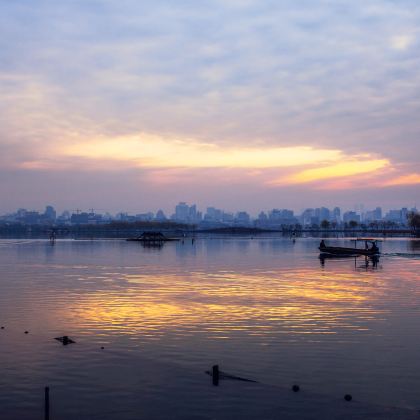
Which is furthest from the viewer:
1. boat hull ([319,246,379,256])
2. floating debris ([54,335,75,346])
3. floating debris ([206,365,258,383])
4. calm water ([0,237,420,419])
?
boat hull ([319,246,379,256])

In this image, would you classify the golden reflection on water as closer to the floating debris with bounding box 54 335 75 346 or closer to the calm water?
the calm water

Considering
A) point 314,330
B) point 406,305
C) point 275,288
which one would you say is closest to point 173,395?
point 314,330

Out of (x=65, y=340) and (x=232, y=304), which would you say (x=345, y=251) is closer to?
(x=232, y=304)

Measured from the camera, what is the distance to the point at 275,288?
168 ft

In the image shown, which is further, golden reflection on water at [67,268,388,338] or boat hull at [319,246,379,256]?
boat hull at [319,246,379,256]

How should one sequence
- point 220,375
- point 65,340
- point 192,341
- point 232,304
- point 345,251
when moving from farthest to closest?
point 345,251 → point 232,304 → point 192,341 → point 65,340 → point 220,375

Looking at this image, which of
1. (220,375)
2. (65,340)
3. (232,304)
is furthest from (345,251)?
(220,375)

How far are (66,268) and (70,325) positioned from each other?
4498cm

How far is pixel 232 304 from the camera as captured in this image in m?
41.2

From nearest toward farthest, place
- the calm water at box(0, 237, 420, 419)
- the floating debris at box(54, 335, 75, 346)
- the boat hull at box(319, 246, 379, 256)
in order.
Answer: the calm water at box(0, 237, 420, 419)
the floating debris at box(54, 335, 75, 346)
the boat hull at box(319, 246, 379, 256)

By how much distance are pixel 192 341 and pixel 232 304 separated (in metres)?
12.8

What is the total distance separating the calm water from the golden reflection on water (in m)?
0.09

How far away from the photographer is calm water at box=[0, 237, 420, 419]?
68.9 ft

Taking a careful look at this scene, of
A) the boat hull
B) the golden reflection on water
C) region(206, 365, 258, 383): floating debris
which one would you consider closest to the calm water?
the golden reflection on water
